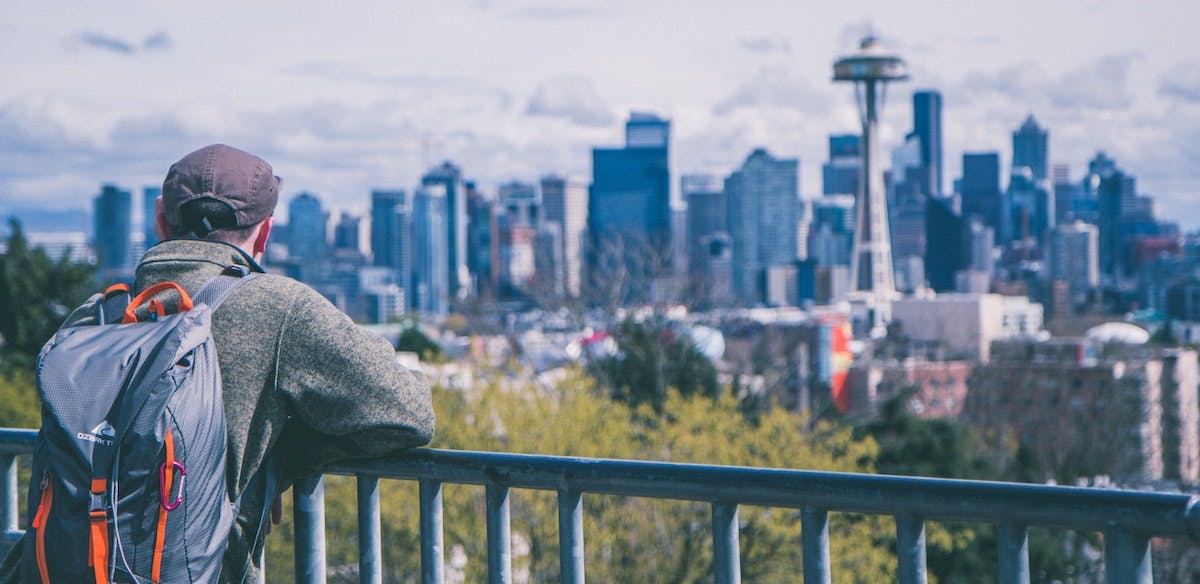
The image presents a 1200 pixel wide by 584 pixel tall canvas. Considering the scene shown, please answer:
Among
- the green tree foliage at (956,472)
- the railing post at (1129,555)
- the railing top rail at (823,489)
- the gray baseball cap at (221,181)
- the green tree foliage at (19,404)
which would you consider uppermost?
the gray baseball cap at (221,181)

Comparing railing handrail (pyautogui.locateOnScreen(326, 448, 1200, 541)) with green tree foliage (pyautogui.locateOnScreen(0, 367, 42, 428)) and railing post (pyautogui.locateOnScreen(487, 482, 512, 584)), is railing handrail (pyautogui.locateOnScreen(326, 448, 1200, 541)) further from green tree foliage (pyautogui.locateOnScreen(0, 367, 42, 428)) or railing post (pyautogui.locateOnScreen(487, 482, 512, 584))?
green tree foliage (pyautogui.locateOnScreen(0, 367, 42, 428))

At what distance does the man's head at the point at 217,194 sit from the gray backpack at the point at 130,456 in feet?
0.95

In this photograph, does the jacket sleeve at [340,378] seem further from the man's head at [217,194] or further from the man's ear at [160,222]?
the man's ear at [160,222]

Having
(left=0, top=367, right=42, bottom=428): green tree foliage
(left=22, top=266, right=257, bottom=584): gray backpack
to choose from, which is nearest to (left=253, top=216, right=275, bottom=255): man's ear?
(left=22, top=266, right=257, bottom=584): gray backpack

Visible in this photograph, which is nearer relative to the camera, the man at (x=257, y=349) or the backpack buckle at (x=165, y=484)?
the backpack buckle at (x=165, y=484)

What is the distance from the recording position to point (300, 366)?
2863mm

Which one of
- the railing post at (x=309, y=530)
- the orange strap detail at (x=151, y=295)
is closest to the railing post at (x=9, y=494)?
the railing post at (x=309, y=530)

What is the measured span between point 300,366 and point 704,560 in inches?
761

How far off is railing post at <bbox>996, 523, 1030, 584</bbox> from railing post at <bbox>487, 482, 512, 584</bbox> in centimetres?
106

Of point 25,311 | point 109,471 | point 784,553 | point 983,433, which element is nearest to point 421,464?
point 109,471

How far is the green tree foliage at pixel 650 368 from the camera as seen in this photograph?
3738 cm

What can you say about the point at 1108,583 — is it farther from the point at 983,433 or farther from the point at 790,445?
the point at 983,433

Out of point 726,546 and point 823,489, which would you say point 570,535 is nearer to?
point 726,546

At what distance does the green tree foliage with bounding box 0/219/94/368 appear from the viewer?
38.2 meters
